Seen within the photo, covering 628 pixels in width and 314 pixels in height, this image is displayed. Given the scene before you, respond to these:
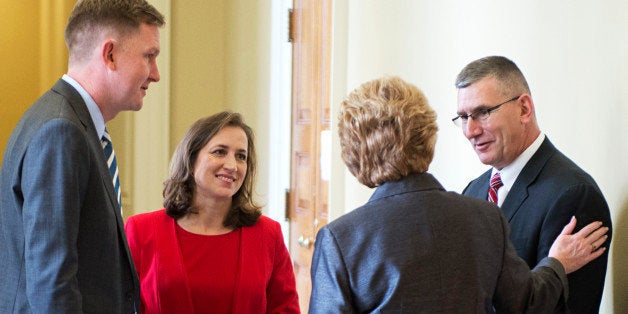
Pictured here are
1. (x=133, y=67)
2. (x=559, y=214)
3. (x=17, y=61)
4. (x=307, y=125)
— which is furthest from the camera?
(x=307, y=125)

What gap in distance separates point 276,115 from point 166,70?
727mm

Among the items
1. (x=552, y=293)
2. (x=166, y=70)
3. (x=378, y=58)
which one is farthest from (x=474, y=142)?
(x=166, y=70)

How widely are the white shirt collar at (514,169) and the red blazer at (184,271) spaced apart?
0.70 metres

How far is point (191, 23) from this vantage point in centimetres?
486

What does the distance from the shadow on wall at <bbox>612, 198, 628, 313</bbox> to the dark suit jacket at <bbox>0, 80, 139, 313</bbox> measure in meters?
1.38

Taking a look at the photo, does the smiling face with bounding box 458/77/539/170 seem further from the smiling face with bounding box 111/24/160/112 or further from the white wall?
the smiling face with bounding box 111/24/160/112

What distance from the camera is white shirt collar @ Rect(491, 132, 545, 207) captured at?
221cm

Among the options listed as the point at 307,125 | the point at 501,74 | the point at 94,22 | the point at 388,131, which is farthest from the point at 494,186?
the point at 307,125

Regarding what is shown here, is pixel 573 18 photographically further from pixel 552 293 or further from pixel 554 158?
pixel 552 293

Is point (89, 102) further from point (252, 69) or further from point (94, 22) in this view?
point (252, 69)

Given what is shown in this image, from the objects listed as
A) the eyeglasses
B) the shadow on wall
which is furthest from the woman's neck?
the shadow on wall

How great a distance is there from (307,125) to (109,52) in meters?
2.61

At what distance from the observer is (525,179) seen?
2158 millimetres

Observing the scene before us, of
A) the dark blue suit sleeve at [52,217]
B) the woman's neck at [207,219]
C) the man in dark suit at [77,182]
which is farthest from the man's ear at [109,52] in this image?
the woman's neck at [207,219]
